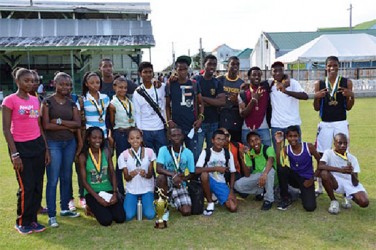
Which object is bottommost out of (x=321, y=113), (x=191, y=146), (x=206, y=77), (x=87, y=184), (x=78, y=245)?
(x=78, y=245)

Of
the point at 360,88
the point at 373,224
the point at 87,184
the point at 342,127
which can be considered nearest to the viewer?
the point at 373,224

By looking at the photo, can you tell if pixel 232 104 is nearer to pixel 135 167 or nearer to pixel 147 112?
pixel 147 112

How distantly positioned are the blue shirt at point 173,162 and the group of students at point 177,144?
0.04 ft

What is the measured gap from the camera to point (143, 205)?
513 cm

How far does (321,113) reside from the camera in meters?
5.69

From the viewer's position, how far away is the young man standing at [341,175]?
505cm

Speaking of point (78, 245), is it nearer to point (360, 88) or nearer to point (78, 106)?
point (78, 106)

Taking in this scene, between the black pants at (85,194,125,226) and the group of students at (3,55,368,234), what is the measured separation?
0.04ft

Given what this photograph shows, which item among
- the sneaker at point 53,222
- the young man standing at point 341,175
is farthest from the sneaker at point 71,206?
the young man standing at point 341,175

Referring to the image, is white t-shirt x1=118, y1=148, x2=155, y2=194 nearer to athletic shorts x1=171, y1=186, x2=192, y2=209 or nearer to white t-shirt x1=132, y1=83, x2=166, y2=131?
athletic shorts x1=171, y1=186, x2=192, y2=209

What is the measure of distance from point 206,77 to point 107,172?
6.66ft

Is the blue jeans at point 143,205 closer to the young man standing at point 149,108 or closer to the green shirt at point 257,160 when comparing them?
the young man standing at point 149,108

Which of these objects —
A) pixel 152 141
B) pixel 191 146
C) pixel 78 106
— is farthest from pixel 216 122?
pixel 78 106

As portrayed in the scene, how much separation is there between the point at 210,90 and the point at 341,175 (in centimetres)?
220
